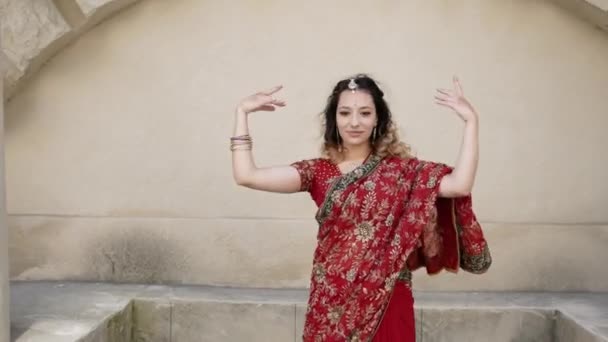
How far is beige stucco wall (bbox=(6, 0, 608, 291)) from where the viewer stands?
4223mm

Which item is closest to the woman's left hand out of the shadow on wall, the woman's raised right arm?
the woman's raised right arm

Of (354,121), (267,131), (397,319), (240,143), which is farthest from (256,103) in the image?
(267,131)

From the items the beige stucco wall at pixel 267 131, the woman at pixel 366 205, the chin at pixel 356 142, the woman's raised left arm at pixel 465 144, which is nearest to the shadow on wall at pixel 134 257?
the beige stucco wall at pixel 267 131

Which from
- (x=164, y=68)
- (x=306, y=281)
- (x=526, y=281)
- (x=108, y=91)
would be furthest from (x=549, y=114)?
(x=108, y=91)

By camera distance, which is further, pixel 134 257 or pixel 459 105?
pixel 134 257

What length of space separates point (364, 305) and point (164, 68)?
8.21ft

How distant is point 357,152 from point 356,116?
0.45 ft

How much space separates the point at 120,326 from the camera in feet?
11.9

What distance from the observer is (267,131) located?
4.28m

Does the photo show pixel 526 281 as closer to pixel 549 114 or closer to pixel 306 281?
pixel 549 114

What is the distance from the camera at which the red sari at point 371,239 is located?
221 centimetres

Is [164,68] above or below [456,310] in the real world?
above

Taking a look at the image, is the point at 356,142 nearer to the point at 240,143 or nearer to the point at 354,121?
the point at 354,121

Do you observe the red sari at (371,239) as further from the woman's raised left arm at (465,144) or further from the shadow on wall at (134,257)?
the shadow on wall at (134,257)
